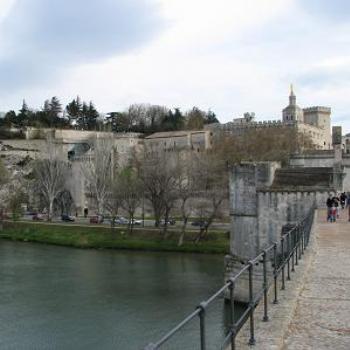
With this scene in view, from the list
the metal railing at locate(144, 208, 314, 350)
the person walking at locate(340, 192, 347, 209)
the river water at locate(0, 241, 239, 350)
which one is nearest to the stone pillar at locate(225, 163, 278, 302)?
the river water at locate(0, 241, 239, 350)

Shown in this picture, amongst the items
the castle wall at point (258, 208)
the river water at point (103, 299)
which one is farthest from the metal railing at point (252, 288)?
the castle wall at point (258, 208)

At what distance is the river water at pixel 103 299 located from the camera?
715 inches

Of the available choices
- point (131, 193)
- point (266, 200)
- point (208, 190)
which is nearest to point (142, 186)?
point (131, 193)

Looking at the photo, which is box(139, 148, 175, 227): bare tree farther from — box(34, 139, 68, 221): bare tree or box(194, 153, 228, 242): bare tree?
box(34, 139, 68, 221): bare tree

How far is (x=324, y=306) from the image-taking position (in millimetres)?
7137

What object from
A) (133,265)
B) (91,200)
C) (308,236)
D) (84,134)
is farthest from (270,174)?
(84,134)

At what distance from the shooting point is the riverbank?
40.0 meters

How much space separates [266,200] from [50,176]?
124 ft

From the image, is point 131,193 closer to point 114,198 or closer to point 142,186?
point 142,186

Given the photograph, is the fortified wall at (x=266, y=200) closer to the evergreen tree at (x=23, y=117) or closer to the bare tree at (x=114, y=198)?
the bare tree at (x=114, y=198)

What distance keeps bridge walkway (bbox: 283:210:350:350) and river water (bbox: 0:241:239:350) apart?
6659 millimetres

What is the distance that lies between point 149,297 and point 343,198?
924 cm

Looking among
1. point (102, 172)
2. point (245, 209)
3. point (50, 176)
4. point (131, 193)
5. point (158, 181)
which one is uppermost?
point (102, 172)

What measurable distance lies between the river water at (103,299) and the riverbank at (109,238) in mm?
1861
